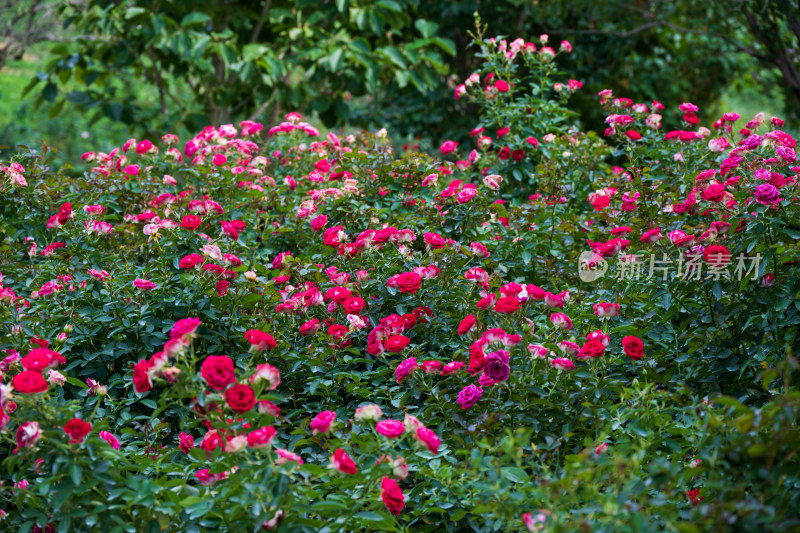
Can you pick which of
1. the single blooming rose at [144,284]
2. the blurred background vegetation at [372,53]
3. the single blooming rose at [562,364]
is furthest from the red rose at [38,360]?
the blurred background vegetation at [372,53]

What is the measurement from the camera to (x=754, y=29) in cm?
514

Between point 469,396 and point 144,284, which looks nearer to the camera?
point 469,396

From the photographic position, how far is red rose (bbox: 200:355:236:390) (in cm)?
146

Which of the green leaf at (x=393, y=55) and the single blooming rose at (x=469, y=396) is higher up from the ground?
the green leaf at (x=393, y=55)

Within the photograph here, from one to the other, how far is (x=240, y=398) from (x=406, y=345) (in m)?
0.66

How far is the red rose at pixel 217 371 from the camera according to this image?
1.46 meters

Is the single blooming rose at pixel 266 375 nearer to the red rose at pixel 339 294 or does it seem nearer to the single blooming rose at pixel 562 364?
the red rose at pixel 339 294

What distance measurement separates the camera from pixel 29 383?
150 centimetres

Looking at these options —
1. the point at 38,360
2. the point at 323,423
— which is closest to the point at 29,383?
the point at 38,360

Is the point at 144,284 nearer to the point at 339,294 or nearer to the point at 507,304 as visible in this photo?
the point at 339,294

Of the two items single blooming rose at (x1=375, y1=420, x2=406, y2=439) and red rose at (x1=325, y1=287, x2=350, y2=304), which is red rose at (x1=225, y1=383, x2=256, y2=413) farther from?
red rose at (x1=325, y1=287, x2=350, y2=304)

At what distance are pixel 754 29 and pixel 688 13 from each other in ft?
3.79

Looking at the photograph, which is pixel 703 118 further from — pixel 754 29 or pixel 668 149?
pixel 668 149

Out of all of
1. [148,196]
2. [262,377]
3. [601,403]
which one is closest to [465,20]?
[148,196]
